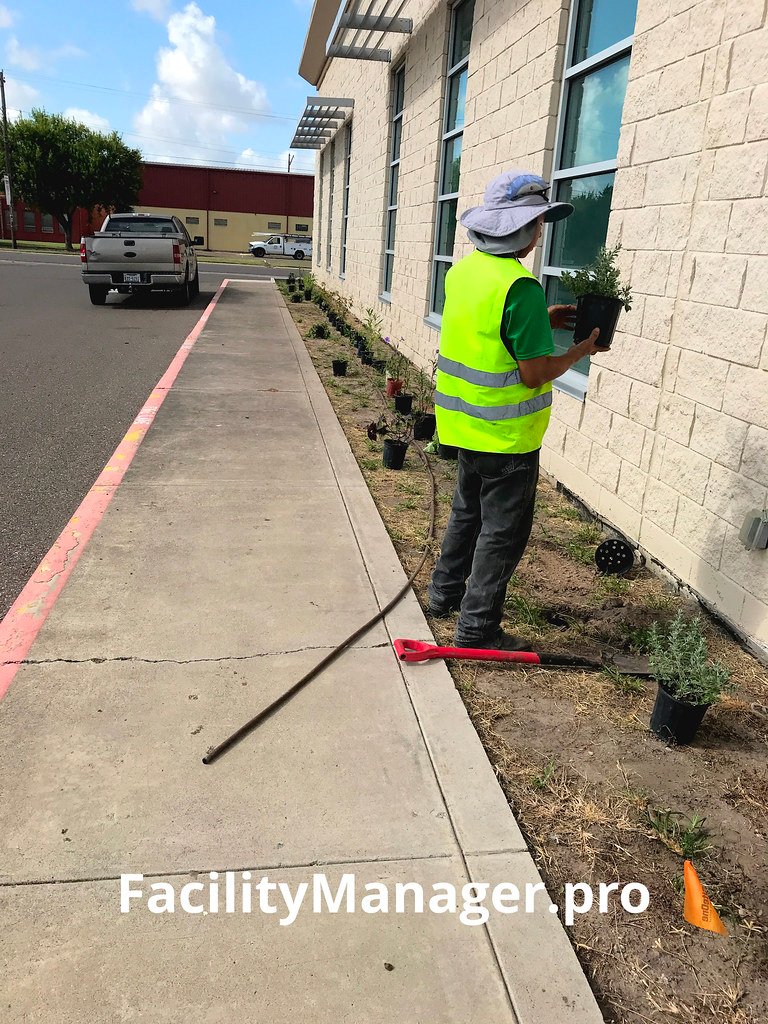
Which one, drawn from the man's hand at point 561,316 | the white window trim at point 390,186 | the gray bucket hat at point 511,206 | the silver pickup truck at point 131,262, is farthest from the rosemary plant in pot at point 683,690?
the silver pickup truck at point 131,262

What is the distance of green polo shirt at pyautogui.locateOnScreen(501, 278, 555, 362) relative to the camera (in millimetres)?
2877

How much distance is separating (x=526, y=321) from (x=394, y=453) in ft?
10.5

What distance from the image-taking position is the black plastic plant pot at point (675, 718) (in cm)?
284

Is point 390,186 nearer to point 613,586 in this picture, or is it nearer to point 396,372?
point 396,372

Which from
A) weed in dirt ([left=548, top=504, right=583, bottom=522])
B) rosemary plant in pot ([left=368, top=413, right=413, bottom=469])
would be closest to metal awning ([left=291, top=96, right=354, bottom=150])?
rosemary plant in pot ([left=368, top=413, right=413, bottom=469])

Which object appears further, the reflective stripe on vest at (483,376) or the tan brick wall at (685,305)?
the tan brick wall at (685,305)

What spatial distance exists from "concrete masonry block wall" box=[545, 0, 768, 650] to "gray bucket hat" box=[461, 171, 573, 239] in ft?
3.67

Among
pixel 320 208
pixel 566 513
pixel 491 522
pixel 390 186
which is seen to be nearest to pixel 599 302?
pixel 491 522

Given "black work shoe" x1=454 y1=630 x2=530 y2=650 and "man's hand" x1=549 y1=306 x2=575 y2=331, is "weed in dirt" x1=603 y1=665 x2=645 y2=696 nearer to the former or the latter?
"black work shoe" x1=454 y1=630 x2=530 y2=650

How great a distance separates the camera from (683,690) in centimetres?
284

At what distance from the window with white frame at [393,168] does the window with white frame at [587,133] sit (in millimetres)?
6177

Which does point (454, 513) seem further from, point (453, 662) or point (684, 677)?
point (684, 677)

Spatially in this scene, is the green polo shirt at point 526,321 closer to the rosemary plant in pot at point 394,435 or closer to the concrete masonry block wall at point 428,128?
the rosemary plant in pot at point 394,435

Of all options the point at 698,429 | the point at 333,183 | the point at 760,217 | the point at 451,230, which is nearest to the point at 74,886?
the point at 698,429
